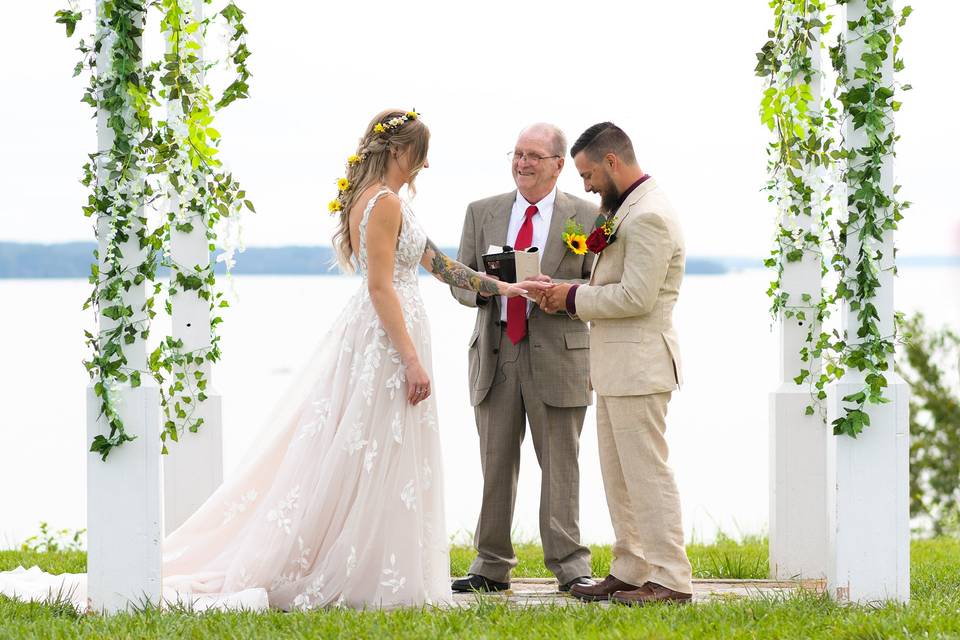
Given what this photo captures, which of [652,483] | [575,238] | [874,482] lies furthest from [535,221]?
[874,482]

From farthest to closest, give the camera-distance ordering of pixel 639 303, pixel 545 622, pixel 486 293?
pixel 486 293, pixel 639 303, pixel 545 622

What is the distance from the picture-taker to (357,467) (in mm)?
4633

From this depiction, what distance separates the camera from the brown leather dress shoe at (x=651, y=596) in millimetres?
4543

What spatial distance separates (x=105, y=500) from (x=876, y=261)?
10.5 feet

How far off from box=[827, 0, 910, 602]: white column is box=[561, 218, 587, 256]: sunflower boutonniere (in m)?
1.17

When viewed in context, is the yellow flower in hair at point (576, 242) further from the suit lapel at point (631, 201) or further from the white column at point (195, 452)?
the white column at point (195, 452)

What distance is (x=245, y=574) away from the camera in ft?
15.0

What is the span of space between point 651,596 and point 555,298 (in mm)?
1344

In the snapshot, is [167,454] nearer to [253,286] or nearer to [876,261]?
[876,261]

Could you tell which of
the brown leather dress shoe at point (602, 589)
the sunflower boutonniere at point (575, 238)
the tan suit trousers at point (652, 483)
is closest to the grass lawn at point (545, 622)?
the tan suit trousers at point (652, 483)

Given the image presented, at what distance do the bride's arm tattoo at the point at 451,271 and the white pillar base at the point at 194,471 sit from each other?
1.37 metres

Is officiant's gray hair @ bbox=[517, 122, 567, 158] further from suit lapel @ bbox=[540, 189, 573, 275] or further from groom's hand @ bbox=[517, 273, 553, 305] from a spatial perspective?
groom's hand @ bbox=[517, 273, 553, 305]

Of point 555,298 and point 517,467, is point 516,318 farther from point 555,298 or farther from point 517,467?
point 517,467

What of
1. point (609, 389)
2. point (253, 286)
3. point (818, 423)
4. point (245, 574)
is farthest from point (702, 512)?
point (253, 286)
